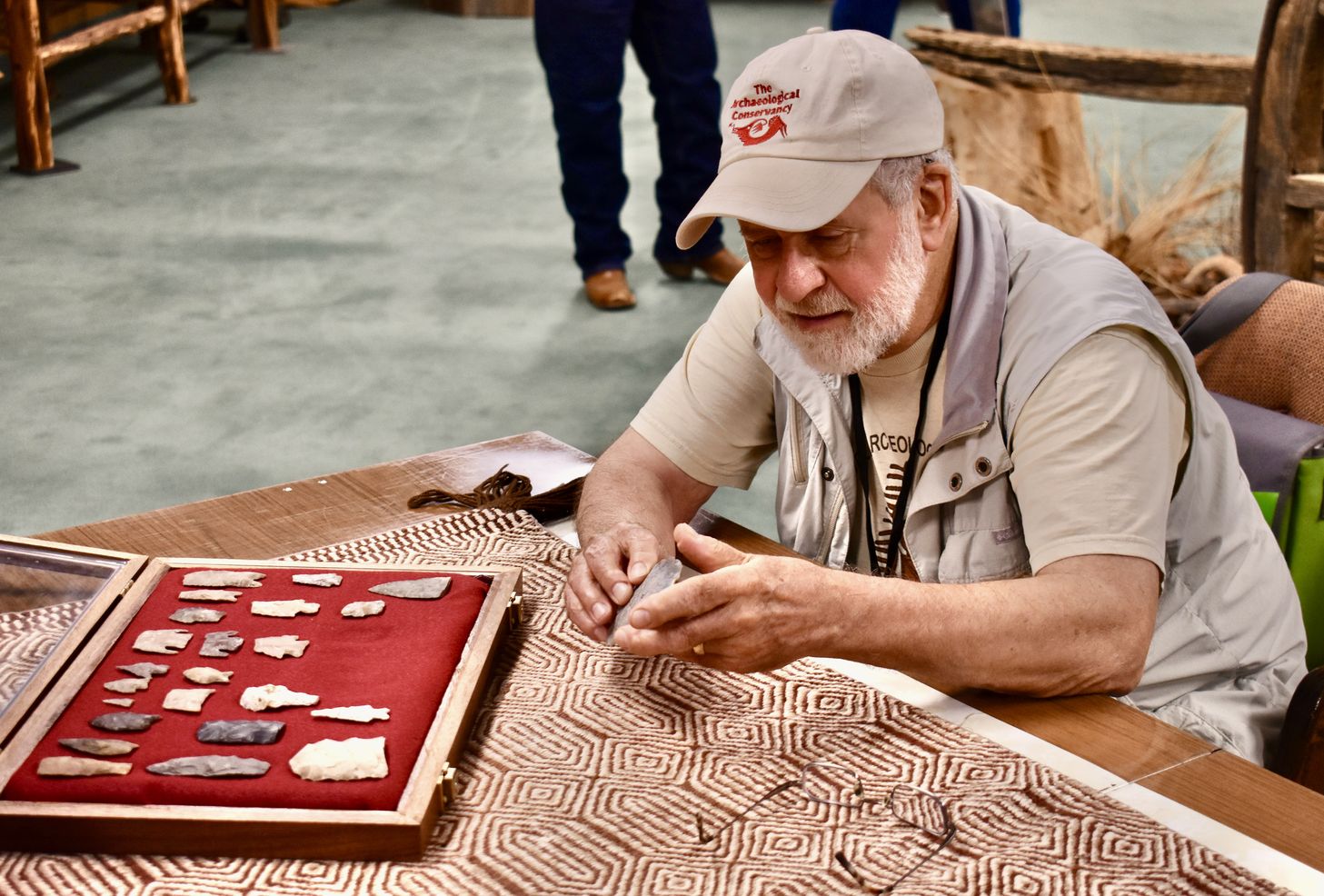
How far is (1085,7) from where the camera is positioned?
975 centimetres

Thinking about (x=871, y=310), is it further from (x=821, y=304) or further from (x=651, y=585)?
(x=651, y=585)

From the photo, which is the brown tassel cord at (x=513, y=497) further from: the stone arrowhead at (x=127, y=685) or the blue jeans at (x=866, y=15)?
the blue jeans at (x=866, y=15)

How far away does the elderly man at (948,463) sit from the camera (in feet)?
4.81

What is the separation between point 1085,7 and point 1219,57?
5789 mm

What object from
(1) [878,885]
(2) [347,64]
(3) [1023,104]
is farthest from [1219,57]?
(2) [347,64]

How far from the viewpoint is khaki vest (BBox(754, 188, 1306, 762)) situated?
167cm

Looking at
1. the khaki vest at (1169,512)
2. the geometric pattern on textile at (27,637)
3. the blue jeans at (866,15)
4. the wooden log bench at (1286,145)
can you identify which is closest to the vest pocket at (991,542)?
the khaki vest at (1169,512)

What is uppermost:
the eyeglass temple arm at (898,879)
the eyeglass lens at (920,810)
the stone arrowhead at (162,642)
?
the stone arrowhead at (162,642)

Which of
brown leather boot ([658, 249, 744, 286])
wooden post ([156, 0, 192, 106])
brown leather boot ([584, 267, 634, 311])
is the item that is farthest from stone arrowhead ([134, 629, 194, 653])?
wooden post ([156, 0, 192, 106])

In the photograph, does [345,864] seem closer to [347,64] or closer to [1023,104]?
[1023,104]

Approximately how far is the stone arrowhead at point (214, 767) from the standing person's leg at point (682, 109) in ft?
12.8

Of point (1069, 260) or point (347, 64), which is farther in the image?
point (347, 64)

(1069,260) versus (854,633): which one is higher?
(1069,260)

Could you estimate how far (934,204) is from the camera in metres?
1.73
